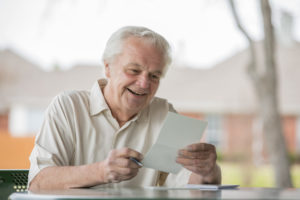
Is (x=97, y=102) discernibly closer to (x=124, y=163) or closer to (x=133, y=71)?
(x=133, y=71)

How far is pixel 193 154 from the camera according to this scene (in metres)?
1.86

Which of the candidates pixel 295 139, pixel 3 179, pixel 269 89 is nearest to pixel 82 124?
pixel 3 179

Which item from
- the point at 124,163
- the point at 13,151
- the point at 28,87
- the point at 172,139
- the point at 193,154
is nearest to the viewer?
the point at 124,163

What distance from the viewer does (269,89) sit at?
6633 millimetres

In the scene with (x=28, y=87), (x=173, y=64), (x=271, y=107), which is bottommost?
(x=271, y=107)

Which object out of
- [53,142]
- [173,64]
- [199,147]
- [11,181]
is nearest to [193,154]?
[199,147]

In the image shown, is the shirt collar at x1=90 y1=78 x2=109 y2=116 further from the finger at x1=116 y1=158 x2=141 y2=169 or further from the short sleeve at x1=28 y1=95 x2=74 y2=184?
the finger at x1=116 y1=158 x2=141 y2=169

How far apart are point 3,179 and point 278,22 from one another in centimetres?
807

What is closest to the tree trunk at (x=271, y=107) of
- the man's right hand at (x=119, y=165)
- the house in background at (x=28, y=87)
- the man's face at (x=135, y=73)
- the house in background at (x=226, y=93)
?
the man's face at (x=135, y=73)

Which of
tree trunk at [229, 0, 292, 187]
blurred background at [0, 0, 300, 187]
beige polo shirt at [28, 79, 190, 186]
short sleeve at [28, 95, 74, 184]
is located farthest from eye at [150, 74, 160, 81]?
blurred background at [0, 0, 300, 187]

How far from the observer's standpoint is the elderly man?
1.92 metres

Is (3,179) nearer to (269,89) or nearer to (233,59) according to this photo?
(269,89)

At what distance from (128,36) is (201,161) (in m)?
0.67

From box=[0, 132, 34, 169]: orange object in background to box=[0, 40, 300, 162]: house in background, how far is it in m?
6.29
